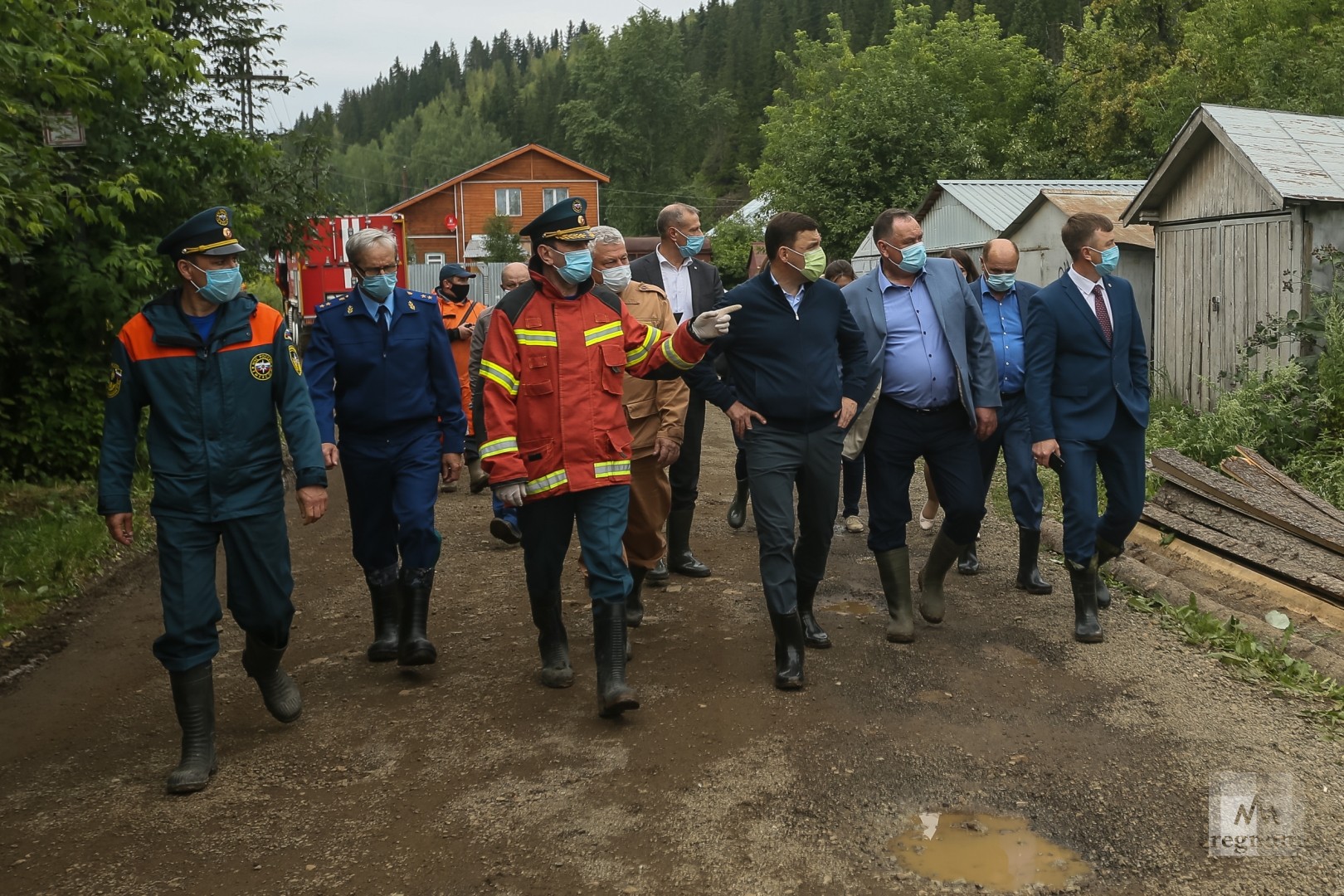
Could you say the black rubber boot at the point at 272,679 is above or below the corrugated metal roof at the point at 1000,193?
below

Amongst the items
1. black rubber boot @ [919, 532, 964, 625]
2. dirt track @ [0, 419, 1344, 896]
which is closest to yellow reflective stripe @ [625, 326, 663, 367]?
dirt track @ [0, 419, 1344, 896]

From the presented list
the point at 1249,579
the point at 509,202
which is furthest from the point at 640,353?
the point at 509,202

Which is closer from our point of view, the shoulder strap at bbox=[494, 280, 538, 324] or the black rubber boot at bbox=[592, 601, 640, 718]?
the black rubber boot at bbox=[592, 601, 640, 718]

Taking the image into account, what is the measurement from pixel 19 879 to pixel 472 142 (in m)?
100

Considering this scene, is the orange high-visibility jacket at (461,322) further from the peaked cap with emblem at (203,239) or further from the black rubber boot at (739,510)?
the peaked cap with emblem at (203,239)

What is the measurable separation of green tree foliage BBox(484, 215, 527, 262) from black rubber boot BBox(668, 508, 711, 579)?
49682mm

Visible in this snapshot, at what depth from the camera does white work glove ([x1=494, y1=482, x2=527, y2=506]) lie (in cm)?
513

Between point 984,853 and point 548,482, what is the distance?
2.28m

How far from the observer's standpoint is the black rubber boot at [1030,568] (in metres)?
7.42

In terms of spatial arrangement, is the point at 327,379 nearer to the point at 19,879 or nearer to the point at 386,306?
the point at 386,306

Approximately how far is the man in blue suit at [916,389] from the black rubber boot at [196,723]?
10.7 feet

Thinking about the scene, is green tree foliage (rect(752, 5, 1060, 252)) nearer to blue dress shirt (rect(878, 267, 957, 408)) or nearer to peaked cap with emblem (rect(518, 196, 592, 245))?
blue dress shirt (rect(878, 267, 957, 408))

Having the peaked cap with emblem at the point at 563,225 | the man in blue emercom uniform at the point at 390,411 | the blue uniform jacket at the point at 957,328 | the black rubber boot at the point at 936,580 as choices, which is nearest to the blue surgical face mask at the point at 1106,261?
the blue uniform jacket at the point at 957,328

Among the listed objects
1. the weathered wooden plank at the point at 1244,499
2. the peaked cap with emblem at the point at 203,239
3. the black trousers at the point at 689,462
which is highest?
the peaked cap with emblem at the point at 203,239
